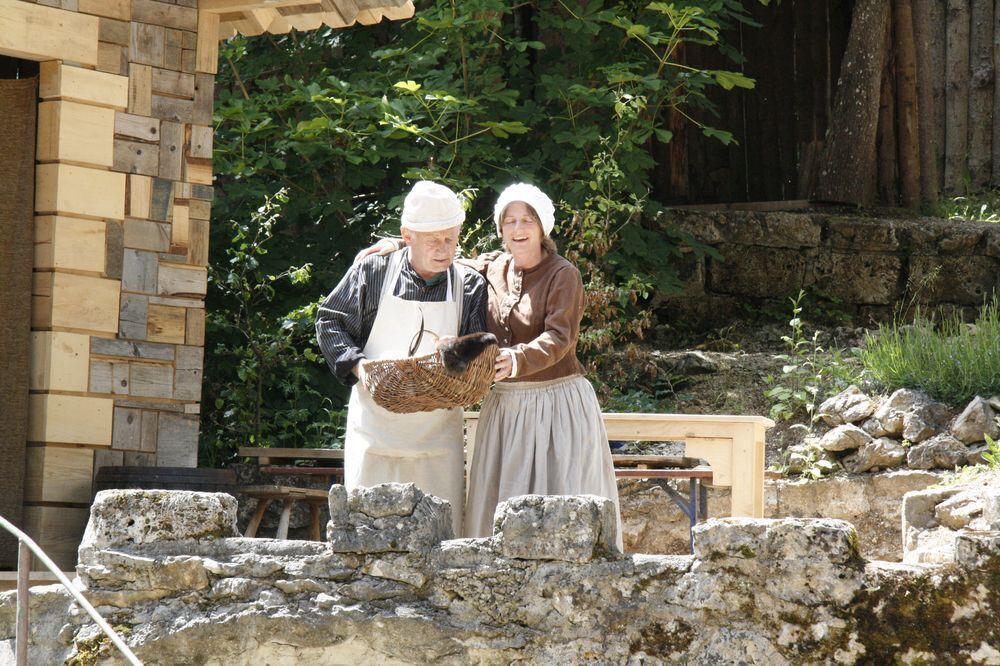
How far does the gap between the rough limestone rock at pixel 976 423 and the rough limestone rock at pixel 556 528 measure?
3634 millimetres

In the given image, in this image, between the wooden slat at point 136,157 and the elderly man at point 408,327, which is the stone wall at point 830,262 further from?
the elderly man at point 408,327

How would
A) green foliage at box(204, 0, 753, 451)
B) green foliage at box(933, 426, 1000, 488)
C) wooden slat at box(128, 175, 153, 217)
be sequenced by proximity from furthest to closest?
green foliage at box(204, 0, 753, 451) < green foliage at box(933, 426, 1000, 488) < wooden slat at box(128, 175, 153, 217)

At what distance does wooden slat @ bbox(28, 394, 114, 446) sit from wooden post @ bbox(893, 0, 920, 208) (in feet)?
21.7

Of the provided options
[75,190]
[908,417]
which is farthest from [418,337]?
[908,417]

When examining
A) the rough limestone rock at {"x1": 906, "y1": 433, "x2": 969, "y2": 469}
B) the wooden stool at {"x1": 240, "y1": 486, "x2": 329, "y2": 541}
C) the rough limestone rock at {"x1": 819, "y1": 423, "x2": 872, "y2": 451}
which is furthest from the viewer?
the rough limestone rock at {"x1": 819, "y1": 423, "x2": 872, "y2": 451}

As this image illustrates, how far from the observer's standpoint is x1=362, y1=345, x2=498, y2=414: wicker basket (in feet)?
13.0

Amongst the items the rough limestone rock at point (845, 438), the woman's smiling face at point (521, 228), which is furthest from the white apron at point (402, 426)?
the rough limestone rock at point (845, 438)

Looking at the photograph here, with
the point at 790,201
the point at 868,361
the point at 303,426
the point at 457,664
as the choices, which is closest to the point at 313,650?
the point at 457,664

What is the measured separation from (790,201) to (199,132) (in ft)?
18.4

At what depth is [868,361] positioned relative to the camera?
7.32 meters

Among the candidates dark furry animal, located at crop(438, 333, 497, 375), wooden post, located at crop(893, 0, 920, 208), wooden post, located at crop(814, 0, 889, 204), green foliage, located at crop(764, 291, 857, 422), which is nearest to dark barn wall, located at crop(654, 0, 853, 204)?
wooden post, located at crop(814, 0, 889, 204)

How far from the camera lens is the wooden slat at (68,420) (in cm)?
527

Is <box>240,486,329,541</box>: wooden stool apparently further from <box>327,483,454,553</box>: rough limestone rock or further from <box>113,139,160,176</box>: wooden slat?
<box>327,483,454,553</box>: rough limestone rock

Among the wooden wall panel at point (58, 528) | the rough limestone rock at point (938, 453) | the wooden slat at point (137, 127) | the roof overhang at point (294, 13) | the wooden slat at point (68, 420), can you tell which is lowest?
the wooden wall panel at point (58, 528)
